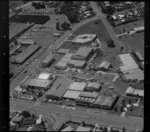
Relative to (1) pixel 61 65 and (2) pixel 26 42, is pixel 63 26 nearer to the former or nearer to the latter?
(2) pixel 26 42

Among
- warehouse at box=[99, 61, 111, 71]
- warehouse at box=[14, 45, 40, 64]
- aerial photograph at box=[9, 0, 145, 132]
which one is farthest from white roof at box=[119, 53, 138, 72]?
warehouse at box=[14, 45, 40, 64]

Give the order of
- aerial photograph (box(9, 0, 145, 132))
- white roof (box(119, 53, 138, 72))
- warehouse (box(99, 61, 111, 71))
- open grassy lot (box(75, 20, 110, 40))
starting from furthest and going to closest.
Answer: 1. open grassy lot (box(75, 20, 110, 40))
2. warehouse (box(99, 61, 111, 71))
3. white roof (box(119, 53, 138, 72))
4. aerial photograph (box(9, 0, 145, 132))

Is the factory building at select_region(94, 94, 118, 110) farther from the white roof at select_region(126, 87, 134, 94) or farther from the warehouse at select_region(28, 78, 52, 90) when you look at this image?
the warehouse at select_region(28, 78, 52, 90)

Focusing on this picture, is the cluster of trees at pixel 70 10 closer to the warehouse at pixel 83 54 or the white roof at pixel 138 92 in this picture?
the warehouse at pixel 83 54

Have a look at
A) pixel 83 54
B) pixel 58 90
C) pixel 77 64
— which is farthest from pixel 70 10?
pixel 58 90

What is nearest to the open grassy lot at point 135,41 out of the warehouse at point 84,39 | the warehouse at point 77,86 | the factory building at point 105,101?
the warehouse at point 84,39

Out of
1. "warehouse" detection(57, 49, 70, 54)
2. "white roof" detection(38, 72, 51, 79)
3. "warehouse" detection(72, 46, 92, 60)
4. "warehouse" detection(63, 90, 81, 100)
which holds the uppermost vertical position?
"warehouse" detection(63, 90, 81, 100)

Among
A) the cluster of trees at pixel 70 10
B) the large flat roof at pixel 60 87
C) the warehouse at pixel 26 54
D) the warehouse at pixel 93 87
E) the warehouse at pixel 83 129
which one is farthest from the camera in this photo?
the cluster of trees at pixel 70 10
